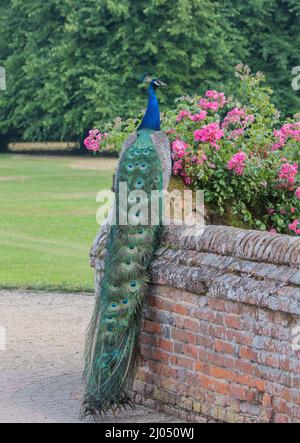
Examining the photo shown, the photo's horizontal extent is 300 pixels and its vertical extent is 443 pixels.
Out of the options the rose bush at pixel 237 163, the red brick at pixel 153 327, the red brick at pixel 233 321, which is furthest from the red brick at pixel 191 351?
the rose bush at pixel 237 163

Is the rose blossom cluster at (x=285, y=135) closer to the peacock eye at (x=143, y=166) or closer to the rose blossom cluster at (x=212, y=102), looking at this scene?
the rose blossom cluster at (x=212, y=102)

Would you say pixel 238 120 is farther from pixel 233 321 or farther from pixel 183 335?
pixel 233 321

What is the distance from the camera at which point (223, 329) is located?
8102 mm

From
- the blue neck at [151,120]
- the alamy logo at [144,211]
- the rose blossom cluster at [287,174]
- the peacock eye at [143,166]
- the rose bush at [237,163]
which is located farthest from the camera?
the rose blossom cluster at [287,174]

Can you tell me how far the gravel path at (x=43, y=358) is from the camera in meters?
8.81

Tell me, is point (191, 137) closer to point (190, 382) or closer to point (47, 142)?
point (190, 382)

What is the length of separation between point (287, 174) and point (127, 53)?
125ft

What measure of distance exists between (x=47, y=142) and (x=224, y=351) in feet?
172

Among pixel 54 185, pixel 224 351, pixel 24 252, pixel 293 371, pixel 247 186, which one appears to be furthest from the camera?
pixel 54 185

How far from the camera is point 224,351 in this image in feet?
26.6

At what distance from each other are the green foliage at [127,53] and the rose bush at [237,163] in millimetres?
35079

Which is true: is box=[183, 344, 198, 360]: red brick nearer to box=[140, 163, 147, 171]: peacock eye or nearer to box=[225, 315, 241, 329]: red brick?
box=[225, 315, 241, 329]: red brick

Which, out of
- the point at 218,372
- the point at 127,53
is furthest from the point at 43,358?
the point at 127,53
